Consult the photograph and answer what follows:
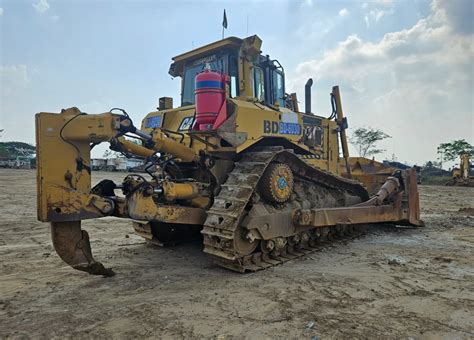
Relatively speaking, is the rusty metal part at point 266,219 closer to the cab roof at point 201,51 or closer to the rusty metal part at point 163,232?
the rusty metal part at point 163,232

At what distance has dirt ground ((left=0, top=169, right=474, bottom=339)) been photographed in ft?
11.2

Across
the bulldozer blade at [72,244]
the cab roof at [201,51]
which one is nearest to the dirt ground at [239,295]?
the bulldozer blade at [72,244]

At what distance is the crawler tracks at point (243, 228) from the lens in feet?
15.7

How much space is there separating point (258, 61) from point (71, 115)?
3.30 metres

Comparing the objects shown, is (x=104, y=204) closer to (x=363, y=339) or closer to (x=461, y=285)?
(x=363, y=339)

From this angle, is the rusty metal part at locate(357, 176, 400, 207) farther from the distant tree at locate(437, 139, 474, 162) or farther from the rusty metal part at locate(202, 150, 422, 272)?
the distant tree at locate(437, 139, 474, 162)

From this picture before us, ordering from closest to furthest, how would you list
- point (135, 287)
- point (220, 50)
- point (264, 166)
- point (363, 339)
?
point (363, 339), point (135, 287), point (264, 166), point (220, 50)

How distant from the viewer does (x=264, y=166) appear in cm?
522

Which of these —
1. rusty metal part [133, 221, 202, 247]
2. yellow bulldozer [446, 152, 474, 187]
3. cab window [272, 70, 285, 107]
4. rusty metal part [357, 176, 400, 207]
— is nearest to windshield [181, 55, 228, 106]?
cab window [272, 70, 285, 107]

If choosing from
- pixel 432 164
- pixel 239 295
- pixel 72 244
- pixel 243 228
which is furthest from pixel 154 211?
pixel 432 164

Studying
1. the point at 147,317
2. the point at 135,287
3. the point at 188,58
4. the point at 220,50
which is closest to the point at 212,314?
the point at 147,317

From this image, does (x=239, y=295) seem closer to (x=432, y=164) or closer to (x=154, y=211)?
(x=154, y=211)

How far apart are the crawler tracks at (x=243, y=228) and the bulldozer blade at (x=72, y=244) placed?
1.37 meters

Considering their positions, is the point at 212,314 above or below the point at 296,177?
below
